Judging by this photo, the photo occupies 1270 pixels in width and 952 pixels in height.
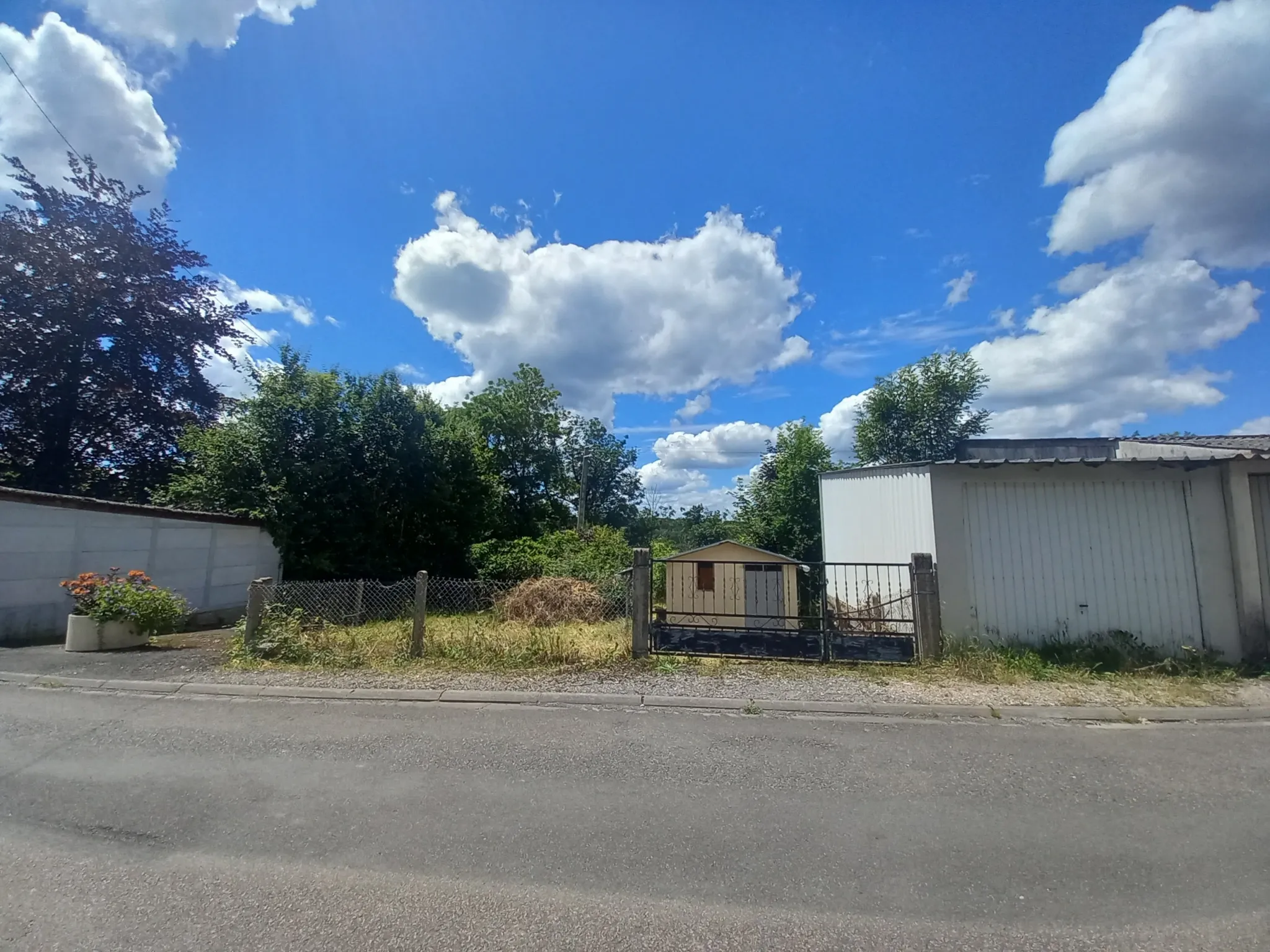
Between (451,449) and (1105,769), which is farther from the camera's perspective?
(451,449)

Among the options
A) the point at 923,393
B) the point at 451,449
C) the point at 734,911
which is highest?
the point at 923,393

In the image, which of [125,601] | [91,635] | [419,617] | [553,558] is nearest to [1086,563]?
[419,617]

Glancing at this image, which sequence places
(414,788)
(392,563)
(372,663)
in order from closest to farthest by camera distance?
(414,788) → (372,663) → (392,563)

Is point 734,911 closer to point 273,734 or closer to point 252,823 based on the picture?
point 252,823

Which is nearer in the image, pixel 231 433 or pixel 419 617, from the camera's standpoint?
pixel 419 617

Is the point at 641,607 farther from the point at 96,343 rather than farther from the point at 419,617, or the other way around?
the point at 96,343

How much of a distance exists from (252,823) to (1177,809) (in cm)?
568

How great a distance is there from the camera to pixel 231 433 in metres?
15.4

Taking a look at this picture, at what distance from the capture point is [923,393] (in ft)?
83.8

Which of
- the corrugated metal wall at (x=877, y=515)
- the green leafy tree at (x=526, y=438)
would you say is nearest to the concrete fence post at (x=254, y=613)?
the corrugated metal wall at (x=877, y=515)

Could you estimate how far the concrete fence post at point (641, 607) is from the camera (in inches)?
304

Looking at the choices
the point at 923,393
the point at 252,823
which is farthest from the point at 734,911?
the point at 923,393

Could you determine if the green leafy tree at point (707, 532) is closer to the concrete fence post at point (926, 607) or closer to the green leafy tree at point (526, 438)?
the green leafy tree at point (526, 438)

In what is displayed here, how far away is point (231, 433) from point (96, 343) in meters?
8.45
